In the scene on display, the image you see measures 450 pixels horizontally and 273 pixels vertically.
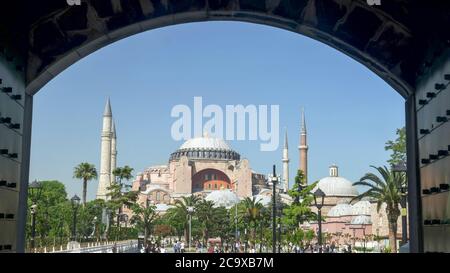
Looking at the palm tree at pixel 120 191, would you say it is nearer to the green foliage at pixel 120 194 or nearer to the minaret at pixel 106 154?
the green foliage at pixel 120 194

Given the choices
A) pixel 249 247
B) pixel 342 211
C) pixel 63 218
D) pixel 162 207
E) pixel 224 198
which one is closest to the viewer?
pixel 63 218

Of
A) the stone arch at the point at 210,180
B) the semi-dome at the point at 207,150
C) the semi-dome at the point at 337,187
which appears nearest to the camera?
the semi-dome at the point at 337,187

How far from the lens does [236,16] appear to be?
1119 cm

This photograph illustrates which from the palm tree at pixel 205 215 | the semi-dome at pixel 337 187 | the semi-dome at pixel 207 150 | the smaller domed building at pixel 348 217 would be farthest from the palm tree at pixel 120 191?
the semi-dome at pixel 207 150

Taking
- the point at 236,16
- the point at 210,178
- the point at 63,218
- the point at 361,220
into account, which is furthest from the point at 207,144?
the point at 236,16

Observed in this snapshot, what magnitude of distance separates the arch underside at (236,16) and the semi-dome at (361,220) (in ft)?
273

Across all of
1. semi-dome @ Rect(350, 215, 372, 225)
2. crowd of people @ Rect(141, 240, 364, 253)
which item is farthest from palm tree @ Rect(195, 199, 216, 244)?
semi-dome @ Rect(350, 215, 372, 225)

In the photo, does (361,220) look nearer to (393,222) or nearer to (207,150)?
(393,222)

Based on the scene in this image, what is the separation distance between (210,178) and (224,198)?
21.6 metres

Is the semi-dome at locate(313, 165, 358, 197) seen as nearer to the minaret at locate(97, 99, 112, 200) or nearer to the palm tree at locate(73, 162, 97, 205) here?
the minaret at locate(97, 99, 112, 200)

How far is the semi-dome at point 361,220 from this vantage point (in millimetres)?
91562

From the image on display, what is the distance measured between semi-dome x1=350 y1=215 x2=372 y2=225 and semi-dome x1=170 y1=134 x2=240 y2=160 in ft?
206
